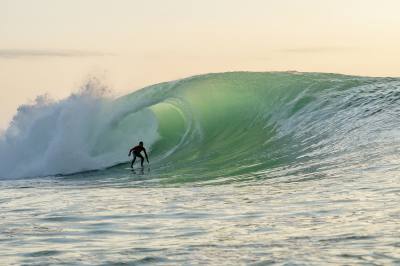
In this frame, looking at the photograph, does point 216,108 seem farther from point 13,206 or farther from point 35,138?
point 13,206

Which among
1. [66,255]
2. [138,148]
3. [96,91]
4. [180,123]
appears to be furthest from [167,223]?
[96,91]

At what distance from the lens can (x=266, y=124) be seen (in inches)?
909

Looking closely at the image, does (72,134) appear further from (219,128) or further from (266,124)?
(266,124)

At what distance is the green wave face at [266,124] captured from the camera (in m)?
16.0

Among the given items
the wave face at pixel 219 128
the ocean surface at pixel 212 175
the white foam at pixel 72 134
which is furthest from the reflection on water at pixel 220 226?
the white foam at pixel 72 134

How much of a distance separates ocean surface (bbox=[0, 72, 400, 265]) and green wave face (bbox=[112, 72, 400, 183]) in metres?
0.08

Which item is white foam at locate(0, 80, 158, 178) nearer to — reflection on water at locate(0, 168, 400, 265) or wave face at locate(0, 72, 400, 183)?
wave face at locate(0, 72, 400, 183)

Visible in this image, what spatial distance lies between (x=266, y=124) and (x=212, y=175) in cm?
730

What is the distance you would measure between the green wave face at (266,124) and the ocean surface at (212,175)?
0.25 feet

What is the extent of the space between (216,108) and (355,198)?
707 inches

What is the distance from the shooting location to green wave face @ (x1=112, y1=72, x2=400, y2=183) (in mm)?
15953

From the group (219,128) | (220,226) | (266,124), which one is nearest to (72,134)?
(219,128)

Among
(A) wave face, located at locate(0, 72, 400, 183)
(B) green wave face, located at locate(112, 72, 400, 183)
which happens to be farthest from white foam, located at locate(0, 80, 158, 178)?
(B) green wave face, located at locate(112, 72, 400, 183)

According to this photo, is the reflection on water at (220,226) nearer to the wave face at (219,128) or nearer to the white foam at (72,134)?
the wave face at (219,128)
